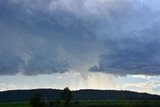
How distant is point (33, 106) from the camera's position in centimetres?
16300

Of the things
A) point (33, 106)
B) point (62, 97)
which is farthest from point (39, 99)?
point (62, 97)

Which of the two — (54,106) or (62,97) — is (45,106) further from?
(62,97)

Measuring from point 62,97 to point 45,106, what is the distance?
1499 inches

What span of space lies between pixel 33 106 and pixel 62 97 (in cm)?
3778

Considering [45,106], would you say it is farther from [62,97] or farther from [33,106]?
[62,97]

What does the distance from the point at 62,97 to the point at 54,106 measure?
28336 mm

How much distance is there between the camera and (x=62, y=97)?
7854 inches

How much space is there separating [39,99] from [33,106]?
177 inches

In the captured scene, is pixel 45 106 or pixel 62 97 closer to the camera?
pixel 45 106

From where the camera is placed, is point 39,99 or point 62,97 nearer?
point 39,99

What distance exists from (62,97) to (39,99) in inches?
1348

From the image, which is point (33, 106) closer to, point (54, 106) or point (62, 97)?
point (54, 106)

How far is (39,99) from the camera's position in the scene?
545ft

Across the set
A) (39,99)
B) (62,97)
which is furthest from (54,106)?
(62,97)
